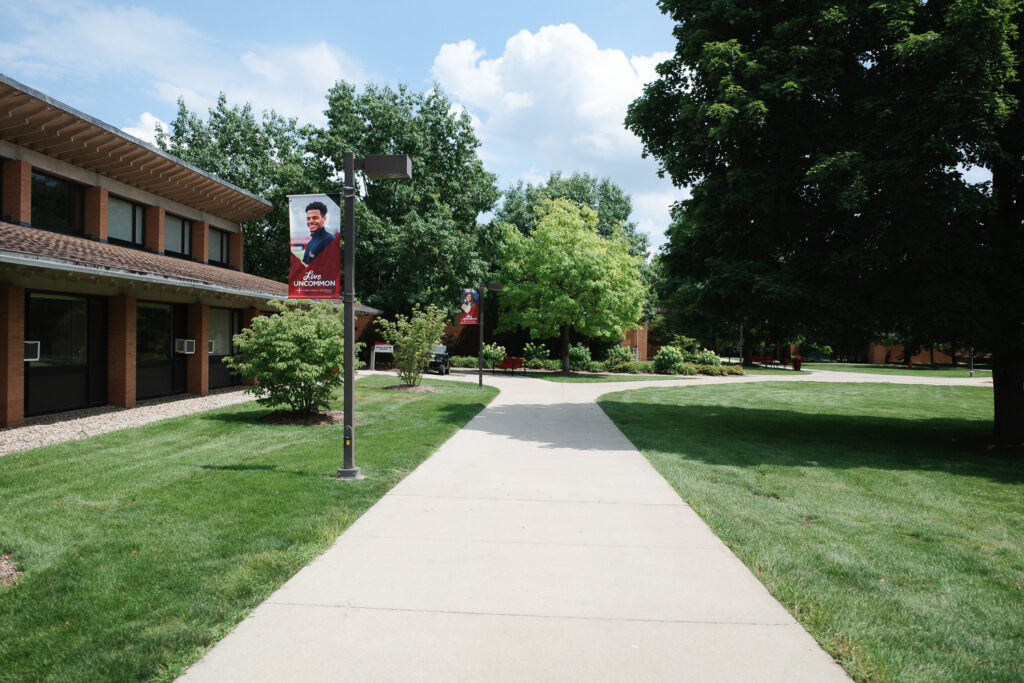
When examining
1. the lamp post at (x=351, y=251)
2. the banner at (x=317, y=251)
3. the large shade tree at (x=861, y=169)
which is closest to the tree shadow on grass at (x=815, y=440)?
the large shade tree at (x=861, y=169)

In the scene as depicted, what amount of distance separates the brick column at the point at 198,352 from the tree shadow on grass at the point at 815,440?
11.1 meters

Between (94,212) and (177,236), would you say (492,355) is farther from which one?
(94,212)

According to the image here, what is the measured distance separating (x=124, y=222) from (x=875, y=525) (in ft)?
59.8

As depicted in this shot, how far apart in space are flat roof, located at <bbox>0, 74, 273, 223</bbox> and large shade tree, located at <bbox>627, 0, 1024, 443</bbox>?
41.9ft

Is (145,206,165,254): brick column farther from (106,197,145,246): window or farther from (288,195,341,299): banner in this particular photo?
(288,195,341,299): banner

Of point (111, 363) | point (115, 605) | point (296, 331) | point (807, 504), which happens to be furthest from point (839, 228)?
point (111, 363)

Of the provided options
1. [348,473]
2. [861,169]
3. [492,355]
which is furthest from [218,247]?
[861,169]

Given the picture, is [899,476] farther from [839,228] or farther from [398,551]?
[398,551]

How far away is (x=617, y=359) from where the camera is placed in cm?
3528

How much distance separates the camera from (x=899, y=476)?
8.38 m

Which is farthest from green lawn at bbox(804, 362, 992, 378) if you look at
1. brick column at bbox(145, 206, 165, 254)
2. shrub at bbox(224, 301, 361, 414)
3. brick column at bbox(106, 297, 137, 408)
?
brick column at bbox(106, 297, 137, 408)

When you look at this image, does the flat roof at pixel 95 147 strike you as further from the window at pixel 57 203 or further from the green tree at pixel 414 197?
the green tree at pixel 414 197

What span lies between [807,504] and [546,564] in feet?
12.1

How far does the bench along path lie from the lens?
9.92 feet
